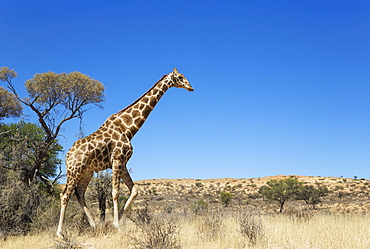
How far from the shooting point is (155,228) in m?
7.75

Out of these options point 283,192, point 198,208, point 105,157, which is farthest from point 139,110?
point 283,192

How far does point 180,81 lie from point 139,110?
1.67 metres

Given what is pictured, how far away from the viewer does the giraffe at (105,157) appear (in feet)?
33.4

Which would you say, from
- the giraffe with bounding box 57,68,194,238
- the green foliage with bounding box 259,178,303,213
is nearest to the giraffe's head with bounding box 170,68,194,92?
the giraffe with bounding box 57,68,194,238

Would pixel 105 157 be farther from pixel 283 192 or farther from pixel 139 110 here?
pixel 283 192

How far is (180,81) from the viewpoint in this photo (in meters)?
11.6

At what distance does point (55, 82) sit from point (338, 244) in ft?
49.7

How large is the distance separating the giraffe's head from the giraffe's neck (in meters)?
0.18

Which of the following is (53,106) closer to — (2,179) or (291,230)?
(2,179)

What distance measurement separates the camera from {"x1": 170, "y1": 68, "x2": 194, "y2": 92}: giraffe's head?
11562 millimetres

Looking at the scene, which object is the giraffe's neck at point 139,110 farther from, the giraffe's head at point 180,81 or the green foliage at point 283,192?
the green foliage at point 283,192

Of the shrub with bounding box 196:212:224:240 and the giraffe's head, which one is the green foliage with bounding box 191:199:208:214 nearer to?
the shrub with bounding box 196:212:224:240

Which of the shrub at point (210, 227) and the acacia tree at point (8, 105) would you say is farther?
the acacia tree at point (8, 105)

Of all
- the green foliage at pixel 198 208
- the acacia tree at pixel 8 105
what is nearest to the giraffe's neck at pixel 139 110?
the green foliage at pixel 198 208
